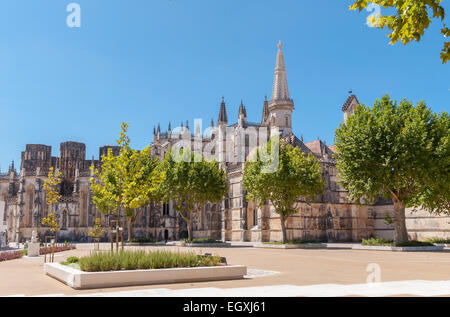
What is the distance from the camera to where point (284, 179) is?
38.7 metres

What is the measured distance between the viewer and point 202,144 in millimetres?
94000

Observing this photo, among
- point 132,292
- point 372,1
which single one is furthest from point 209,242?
point 372,1

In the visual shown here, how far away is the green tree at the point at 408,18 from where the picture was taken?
7.21 meters

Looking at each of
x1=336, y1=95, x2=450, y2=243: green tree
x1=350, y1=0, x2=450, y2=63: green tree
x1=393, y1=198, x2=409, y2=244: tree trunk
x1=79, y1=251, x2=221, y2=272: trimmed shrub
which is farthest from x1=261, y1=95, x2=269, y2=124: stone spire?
x1=350, y1=0, x2=450, y2=63: green tree

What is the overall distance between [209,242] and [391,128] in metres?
21.8

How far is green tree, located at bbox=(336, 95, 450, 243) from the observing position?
31.1 meters

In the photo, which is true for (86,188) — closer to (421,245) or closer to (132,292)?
(421,245)

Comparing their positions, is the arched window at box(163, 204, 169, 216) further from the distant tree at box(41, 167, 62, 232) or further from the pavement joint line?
the pavement joint line

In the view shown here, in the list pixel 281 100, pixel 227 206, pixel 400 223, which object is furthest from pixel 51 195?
pixel 281 100

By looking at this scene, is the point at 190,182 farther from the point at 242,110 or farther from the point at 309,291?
the point at 242,110

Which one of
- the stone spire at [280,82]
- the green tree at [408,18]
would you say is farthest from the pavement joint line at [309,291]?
the stone spire at [280,82]

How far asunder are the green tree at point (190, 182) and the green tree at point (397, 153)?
1586 cm

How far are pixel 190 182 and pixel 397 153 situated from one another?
2209 cm

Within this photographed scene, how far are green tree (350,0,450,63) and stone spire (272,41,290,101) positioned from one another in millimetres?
58134
